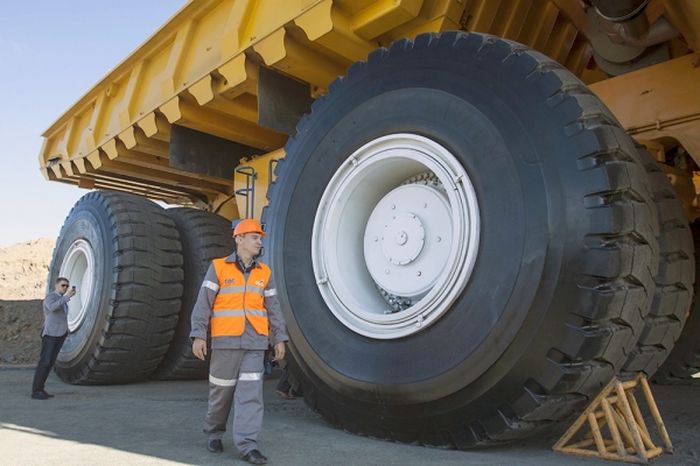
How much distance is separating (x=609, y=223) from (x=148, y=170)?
18.1 feet

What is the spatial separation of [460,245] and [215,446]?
144 centimetres

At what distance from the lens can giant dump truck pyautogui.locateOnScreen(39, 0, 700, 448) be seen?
2.53 metres

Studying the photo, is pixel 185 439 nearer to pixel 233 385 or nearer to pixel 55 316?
pixel 233 385

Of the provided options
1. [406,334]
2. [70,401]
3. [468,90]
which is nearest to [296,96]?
[468,90]

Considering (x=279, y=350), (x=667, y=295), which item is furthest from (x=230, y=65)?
(x=667, y=295)

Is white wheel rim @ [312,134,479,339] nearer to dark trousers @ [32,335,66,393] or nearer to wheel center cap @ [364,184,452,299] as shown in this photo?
wheel center cap @ [364,184,452,299]

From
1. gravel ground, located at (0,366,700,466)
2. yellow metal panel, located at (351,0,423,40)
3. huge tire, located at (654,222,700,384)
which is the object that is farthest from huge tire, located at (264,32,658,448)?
huge tire, located at (654,222,700,384)

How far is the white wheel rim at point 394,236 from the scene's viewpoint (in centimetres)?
287

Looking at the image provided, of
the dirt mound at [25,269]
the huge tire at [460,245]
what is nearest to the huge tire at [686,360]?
the huge tire at [460,245]

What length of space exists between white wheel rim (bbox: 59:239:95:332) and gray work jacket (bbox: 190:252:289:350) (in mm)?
2960

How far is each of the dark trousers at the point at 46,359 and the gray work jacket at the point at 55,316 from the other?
5cm

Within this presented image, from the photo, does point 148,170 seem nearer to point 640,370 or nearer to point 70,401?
point 70,401

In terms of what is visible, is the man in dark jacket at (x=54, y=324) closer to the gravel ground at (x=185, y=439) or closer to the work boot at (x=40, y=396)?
the work boot at (x=40, y=396)

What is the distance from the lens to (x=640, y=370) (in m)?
3.01
